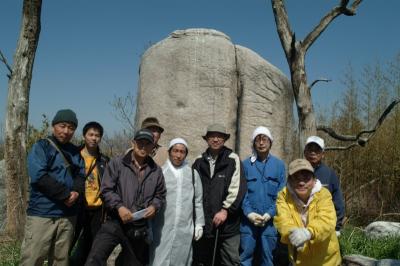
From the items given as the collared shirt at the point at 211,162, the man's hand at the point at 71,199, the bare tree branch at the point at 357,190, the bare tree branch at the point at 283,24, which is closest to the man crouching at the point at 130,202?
the man's hand at the point at 71,199

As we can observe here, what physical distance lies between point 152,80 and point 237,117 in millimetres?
1346

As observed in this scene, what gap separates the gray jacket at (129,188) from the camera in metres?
3.36

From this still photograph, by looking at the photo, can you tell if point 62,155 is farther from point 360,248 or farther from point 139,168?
point 360,248

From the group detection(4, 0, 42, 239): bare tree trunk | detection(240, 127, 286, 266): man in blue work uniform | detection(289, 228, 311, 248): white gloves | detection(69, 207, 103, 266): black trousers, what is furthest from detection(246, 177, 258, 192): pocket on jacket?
detection(4, 0, 42, 239): bare tree trunk

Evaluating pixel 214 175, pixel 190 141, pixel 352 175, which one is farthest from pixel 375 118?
pixel 214 175

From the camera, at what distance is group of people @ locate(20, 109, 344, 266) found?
121 inches

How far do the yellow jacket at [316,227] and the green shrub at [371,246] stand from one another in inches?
84.7

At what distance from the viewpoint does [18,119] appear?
5.74m

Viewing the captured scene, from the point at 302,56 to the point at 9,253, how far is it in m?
5.21

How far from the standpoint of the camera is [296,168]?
119 inches

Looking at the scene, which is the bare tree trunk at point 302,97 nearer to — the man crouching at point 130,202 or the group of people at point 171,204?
the group of people at point 171,204

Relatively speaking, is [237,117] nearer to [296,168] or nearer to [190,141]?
[190,141]

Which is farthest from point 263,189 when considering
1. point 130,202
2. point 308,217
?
point 130,202

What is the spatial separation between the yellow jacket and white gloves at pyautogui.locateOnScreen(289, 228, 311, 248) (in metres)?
0.06
